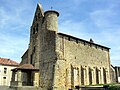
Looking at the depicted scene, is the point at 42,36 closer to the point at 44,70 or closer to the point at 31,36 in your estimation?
the point at 31,36

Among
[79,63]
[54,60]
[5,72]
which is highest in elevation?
[54,60]

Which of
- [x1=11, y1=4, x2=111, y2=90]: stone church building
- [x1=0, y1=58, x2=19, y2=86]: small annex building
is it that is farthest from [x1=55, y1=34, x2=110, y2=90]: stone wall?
[x1=0, y1=58, x2=19, y2=86]: small annex building

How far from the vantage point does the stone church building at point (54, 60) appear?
1099 inches

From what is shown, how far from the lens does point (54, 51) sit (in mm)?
28469

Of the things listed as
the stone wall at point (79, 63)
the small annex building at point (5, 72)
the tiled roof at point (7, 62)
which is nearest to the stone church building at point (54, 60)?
the stone wall at point (79, 63)

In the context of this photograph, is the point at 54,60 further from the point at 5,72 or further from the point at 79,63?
the point at 5,72

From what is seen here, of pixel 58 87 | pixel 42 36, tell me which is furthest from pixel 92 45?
pixel 58 87

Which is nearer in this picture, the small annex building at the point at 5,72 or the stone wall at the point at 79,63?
the stone wall at the point at 79,63

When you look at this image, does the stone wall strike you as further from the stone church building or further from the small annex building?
the small annex building

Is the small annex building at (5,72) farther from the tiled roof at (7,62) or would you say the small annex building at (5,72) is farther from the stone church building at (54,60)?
the stone church building at (54,60)

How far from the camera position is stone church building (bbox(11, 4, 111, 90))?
91.6 feet

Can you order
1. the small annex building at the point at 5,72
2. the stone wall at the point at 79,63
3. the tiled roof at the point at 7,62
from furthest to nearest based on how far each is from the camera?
1. the tiled roof at the point at 7,62
2. the small annex building at the point at 5,72
3. the stone wall at the point at 79,63

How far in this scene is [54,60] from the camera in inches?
1101

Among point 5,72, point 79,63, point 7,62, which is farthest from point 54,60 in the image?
point 7,62
